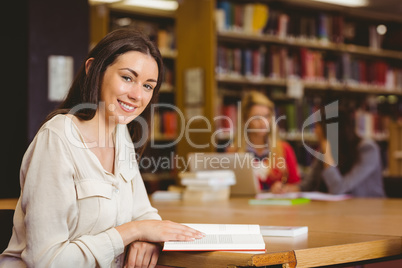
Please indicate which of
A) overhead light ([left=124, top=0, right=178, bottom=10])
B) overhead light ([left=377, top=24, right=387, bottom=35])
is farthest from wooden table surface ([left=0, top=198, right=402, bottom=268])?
overhead light ([left=377, top=24, right=387, bottom=35])

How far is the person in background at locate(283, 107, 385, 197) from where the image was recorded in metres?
3.51

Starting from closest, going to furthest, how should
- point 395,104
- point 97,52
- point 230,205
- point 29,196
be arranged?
point 29,196 → point 97,52 → point 230,205 → point 395,104

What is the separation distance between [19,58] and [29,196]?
2219mm

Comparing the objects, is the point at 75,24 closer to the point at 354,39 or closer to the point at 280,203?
the point at 280,203

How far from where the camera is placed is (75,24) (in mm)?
3480

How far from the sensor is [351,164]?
11.8ft

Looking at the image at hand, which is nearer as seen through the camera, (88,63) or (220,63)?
Answer: (88,63)

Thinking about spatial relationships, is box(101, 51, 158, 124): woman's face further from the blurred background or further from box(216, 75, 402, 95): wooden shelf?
box(216, 75, 402, 95): wooden shelf

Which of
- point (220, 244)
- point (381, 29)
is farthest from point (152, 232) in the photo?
point (381, 29)

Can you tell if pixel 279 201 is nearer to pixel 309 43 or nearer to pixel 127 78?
pixel 127 78

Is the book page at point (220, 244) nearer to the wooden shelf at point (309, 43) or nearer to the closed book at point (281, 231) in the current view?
the closed book at point (281, 231)

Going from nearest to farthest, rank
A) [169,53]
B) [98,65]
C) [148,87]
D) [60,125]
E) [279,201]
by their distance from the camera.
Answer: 1. [60,125]
2. [98,65]
3. [148,87]
4. [279,201]
5. [169,53]

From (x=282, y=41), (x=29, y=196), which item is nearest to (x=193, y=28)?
(x=282, y=41)

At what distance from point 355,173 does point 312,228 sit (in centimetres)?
185
